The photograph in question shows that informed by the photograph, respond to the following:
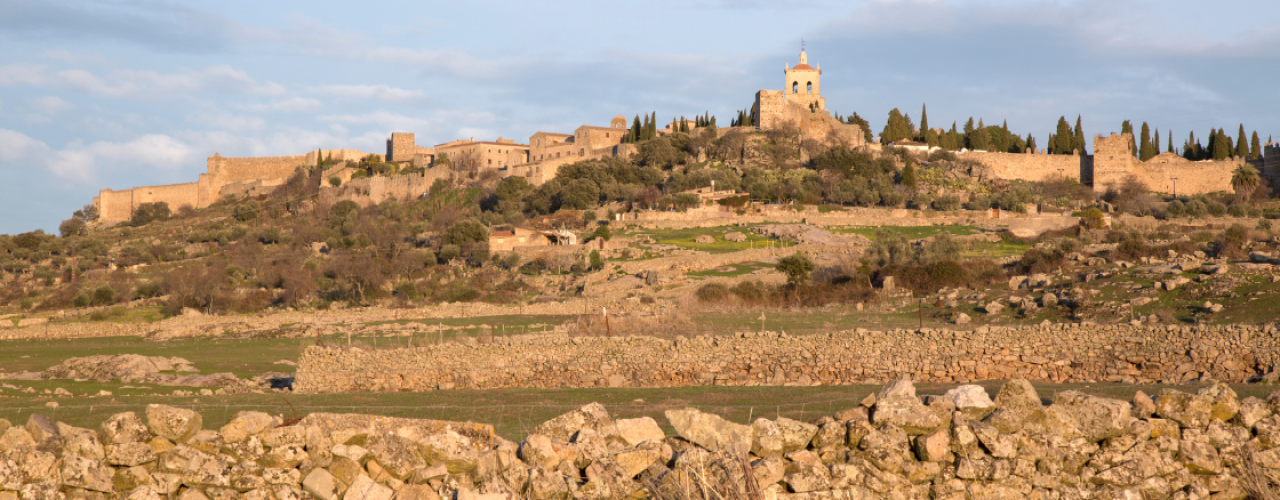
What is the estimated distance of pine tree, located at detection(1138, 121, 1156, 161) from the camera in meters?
80.9

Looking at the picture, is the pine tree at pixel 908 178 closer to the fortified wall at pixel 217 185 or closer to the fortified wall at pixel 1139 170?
the fortified wall at pixel 1139 170

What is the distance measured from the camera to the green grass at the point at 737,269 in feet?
131

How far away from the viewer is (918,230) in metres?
55.1

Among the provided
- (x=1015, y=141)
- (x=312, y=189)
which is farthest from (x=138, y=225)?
(x=1015, y=141)

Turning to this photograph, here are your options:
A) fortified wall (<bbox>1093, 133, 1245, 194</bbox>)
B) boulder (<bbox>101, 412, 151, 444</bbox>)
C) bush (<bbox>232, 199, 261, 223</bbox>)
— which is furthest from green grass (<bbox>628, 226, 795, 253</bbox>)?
bush (<bbox>232, 199, 261, 223</bbox>)

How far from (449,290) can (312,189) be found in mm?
63135

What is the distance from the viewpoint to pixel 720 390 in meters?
14.3

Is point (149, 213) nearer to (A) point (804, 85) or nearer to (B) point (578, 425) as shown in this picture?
(A) point (804, 85)

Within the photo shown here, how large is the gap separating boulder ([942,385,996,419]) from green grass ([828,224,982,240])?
4647 centimetres

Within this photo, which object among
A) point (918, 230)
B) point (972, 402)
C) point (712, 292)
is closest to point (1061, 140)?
A: point (918, 230)

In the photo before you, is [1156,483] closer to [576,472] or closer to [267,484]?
[576,472]

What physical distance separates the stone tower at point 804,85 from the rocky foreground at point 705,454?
87.7 m

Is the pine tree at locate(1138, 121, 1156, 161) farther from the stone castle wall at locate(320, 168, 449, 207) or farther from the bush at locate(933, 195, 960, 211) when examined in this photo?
the stone castle wall at locate(320, 168, 449, 207)

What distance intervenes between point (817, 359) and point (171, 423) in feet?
36.9
